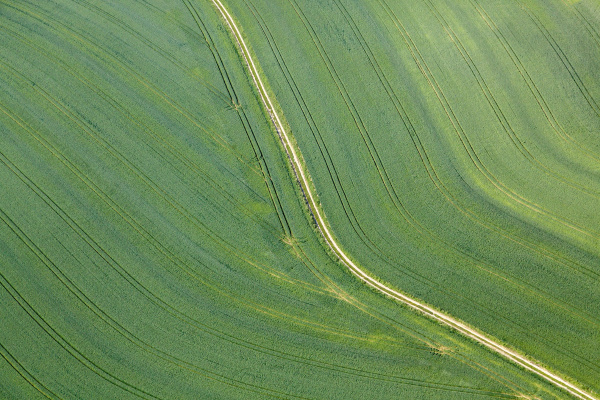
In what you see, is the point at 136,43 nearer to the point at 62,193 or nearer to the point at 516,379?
the point at 62,193

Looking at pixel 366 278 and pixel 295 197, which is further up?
pixel 295 197

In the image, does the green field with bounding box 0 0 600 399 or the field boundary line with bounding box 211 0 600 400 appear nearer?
the field boundary line with bounding box 211 0 600 400

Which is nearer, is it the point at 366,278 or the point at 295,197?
the point at 366,278

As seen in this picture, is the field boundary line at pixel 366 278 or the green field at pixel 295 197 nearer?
the field boundary line at pixel 366 278
